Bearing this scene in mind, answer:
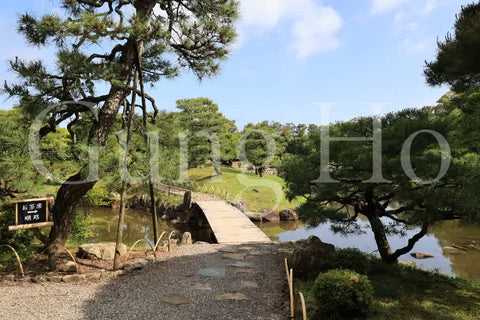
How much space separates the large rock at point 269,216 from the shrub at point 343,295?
10841mm

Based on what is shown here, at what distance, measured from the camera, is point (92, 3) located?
5.87 m

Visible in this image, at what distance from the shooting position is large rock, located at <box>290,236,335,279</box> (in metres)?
5.43

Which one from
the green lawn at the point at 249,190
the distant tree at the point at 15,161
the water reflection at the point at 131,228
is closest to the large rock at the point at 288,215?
the green lawn at the point at 249,190

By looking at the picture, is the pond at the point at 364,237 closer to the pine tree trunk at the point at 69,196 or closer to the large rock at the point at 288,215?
the large rock at the point at 288,215

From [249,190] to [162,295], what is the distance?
1471 centimetres

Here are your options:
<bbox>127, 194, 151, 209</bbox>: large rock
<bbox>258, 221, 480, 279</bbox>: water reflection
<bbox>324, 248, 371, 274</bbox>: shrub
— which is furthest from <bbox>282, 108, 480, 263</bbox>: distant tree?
<bbox>127, 194, 151, 209</bbox>: large rock

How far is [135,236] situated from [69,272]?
6573 millimetres

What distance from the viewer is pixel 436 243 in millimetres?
11250

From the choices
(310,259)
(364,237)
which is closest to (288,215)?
(364,237)

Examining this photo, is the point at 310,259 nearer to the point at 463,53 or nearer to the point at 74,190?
the point at 463,53

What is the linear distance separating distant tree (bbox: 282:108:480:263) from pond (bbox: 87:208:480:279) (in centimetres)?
211

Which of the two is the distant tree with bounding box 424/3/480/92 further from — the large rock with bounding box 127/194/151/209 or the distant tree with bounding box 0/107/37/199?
the large rock with bounding box 127/194/151/209

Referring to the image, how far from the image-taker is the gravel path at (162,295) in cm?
412

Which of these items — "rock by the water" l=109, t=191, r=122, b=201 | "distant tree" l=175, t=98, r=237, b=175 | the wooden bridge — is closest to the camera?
the wooden bridge
